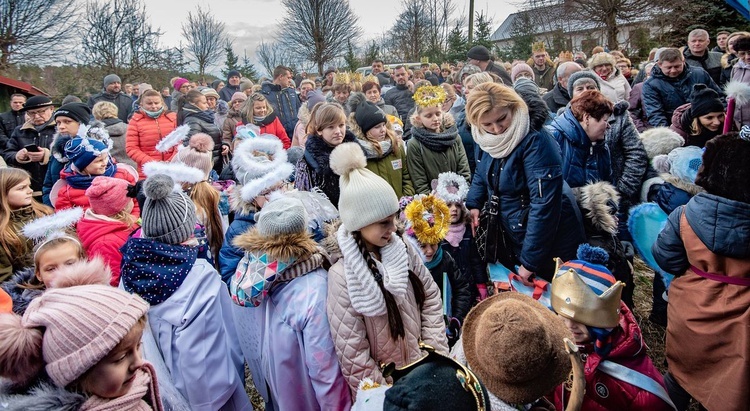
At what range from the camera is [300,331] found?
223 centimetres

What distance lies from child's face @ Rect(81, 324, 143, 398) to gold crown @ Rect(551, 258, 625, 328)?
1.78 metres

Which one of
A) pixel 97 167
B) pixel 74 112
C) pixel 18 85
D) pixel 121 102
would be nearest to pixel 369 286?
pixel 97 167

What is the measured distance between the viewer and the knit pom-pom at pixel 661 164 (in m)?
3.51

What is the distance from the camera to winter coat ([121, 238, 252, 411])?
228 centimetres

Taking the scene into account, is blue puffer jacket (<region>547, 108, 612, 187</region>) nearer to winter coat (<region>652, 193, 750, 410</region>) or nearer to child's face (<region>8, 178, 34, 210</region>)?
winter coat (<region>652, 193, 750, 410</region>)

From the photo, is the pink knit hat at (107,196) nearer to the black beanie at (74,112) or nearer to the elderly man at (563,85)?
the black beanie at (74,112)

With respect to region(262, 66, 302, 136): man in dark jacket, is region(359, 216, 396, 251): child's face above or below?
below

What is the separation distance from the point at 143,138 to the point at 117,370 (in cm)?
518

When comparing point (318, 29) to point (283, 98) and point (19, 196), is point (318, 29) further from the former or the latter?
point (19, 196)

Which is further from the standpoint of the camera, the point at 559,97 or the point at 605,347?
the point at 559,97

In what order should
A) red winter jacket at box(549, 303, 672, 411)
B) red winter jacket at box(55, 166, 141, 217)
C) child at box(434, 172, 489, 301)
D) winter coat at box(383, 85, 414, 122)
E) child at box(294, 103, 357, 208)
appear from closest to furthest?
red winter jacket at box(549, 303, 672, 411), child at box(434, 172, 489, 301), red winter jacket at box(55, 166, 141, 217), child at box(294, 103, 357, 208), winter coat at box(383, 85, 414, 122)

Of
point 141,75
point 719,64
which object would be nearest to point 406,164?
point 719,64

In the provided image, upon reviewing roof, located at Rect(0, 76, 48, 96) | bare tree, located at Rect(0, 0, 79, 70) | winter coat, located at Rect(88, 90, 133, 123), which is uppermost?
bare tree, located at Rect(0, 0, 79, 70)

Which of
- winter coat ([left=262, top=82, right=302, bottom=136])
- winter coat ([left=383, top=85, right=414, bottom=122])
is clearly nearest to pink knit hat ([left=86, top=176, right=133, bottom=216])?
winter coat ([left=262, top=82, right=302, bottom=136])
